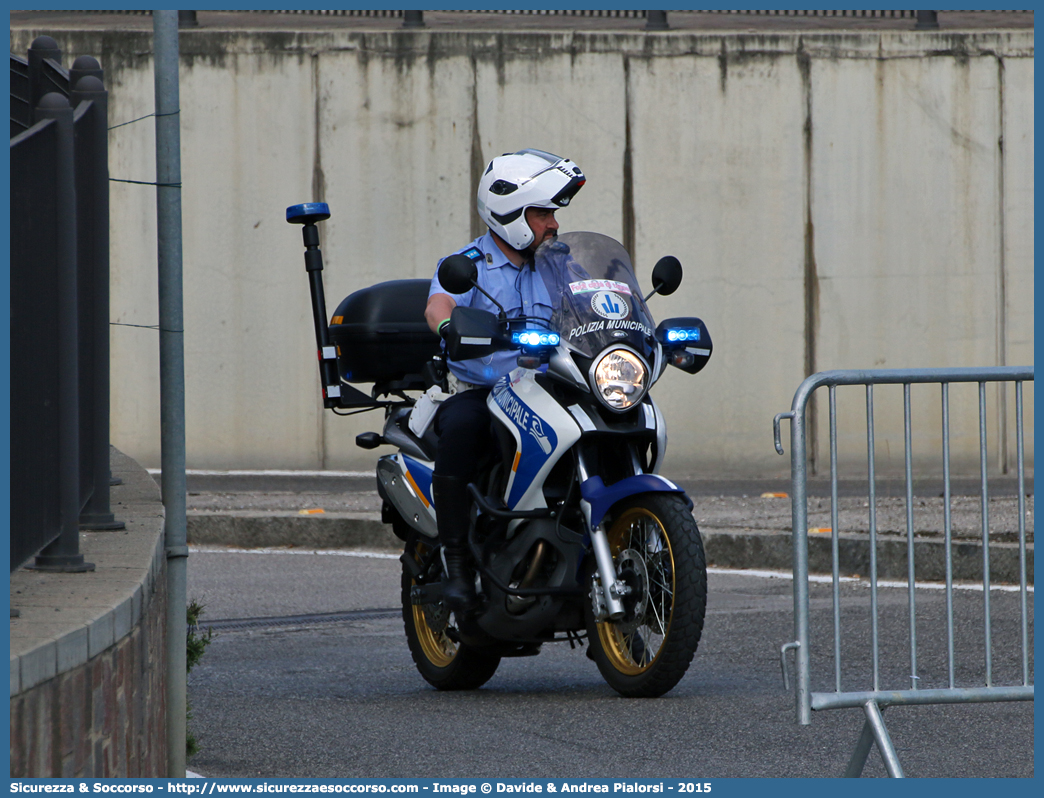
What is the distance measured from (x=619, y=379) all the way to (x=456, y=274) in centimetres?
63

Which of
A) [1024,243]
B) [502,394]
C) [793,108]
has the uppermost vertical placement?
[793,108]

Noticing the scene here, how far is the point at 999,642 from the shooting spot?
6184 millimetres

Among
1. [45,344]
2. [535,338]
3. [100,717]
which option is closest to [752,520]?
[535,338]

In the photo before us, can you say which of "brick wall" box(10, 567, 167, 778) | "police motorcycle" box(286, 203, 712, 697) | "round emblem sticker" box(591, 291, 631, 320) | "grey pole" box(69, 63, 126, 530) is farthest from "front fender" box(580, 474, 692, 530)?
"brick wall" box(10, 567, 167, 778)

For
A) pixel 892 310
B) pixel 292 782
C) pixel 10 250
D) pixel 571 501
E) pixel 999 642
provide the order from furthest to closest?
pixel 892 310 → pixel 999 642 → pixel 571 501 → pixel 292 782 → pixel 10 250

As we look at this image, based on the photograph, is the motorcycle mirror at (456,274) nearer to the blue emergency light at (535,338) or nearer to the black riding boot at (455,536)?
the blue emergency light at (535,338)

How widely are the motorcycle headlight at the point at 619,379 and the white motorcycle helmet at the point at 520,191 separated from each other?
63 cm

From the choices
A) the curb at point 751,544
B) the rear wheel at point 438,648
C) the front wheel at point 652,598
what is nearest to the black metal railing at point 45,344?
the front wheel at point 652,598

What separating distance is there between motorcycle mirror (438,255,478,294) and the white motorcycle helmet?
1.47ft

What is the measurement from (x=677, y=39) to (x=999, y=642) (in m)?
9.23

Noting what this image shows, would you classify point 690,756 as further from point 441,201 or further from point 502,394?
point 441,201

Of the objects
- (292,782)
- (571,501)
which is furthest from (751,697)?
(292,782)

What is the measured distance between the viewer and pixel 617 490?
18.0 feet

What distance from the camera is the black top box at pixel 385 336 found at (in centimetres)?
678
